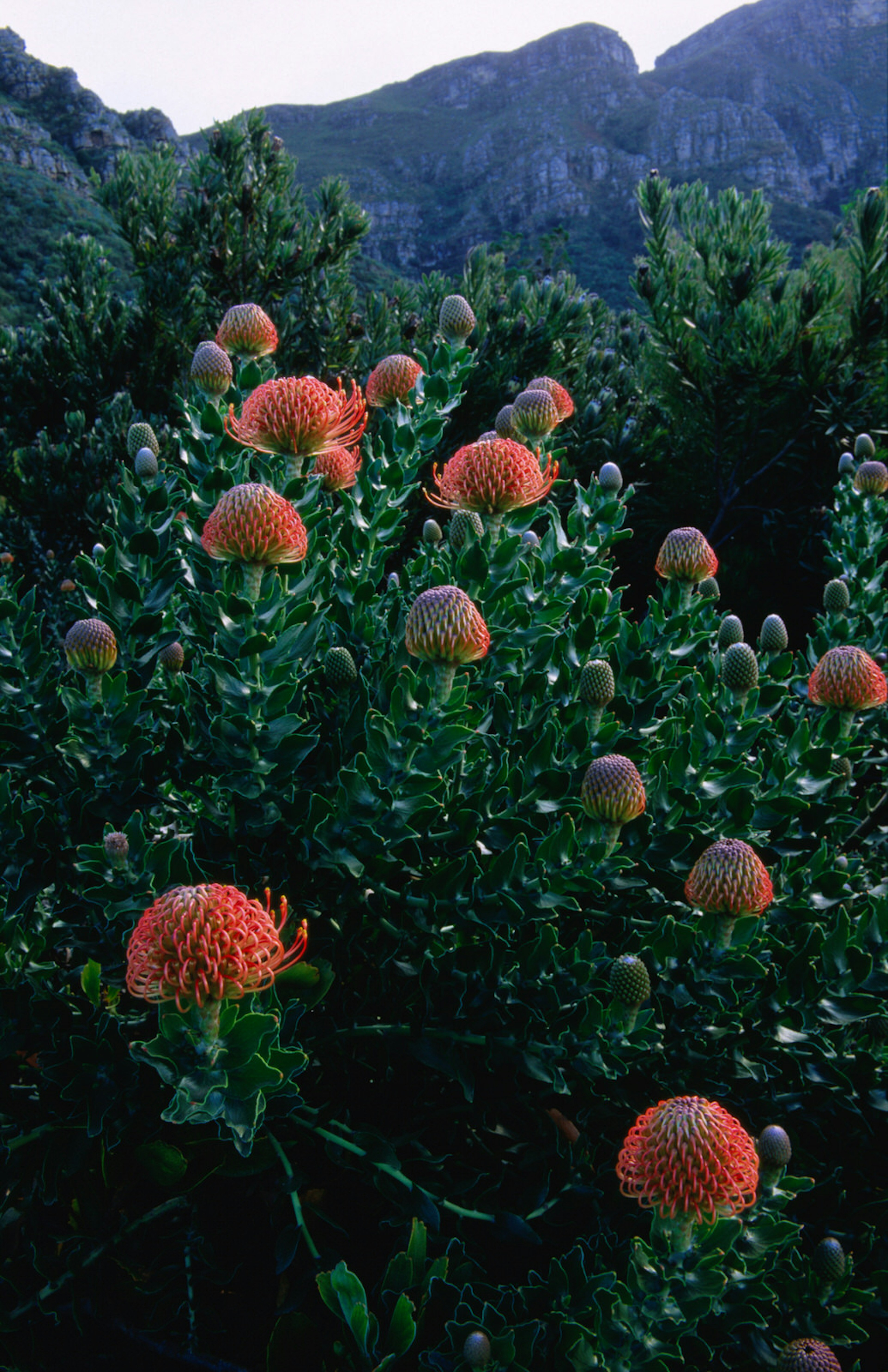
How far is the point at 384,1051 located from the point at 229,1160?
500mm

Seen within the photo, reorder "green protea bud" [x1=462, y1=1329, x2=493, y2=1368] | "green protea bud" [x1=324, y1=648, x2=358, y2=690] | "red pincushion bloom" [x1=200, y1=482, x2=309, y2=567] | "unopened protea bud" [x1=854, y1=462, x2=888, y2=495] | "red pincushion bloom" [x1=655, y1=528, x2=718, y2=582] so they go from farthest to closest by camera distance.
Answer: "unopened protea bud" [x1=854, y1=462, x2=888, y2=495] → "red pincushion bloom" [x1=655, y1=528, x2=718, y2=582] → "green protea bud" [x1=324, y1=648, x2=358, y2=690] → "red pincushion bloom" [x1=200, y1=482, x2=309, y2=567] → "green protea bud" [x1=462, y1=1329, x2=493, y2=1368]

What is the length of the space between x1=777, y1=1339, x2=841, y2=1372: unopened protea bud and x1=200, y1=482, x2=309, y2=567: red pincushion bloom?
2184 millimetres

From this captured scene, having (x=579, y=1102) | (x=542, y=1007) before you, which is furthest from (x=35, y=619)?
(x=579, y=1102)

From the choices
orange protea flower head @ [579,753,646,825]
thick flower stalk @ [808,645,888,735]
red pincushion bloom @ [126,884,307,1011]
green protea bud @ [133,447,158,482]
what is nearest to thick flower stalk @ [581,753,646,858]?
orange protea flower head @ [579,753,646,825]

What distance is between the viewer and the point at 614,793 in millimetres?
2133

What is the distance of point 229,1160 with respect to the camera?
196 centimetres

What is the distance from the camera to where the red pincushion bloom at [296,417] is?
7.61 feet

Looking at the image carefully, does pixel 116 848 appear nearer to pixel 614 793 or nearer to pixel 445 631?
pixel 445 631

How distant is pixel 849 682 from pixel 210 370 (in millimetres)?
2365

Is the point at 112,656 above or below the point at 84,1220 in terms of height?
above

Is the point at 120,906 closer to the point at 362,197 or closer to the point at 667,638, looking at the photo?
the point at 667,638

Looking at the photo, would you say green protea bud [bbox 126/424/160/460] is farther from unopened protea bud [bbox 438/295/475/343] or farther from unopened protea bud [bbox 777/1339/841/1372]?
unopened protea bud [bbox 777/1339/841/1372]

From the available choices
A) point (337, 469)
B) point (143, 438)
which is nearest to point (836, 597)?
point (337, 469)

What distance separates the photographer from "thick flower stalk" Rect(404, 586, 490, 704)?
2027mm
